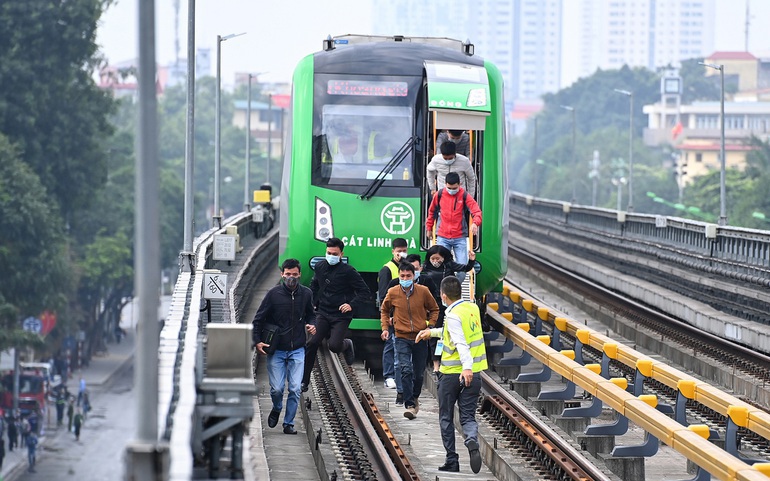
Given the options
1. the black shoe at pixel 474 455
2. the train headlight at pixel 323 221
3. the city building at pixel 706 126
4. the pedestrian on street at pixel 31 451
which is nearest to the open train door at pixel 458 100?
the train headlight at pixel 323 221

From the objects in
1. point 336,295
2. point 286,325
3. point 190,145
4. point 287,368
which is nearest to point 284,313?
point 286,325

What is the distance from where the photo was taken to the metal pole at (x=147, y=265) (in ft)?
25.7

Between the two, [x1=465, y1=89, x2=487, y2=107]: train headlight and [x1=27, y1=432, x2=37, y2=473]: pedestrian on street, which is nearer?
[x1=465, y1=89, x2=487, y2=107]: train headlight

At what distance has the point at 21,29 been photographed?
59.9 metres

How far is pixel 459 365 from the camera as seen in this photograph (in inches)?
526

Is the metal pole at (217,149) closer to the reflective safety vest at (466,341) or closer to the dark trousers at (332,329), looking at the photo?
the dark trousers at (332,329)

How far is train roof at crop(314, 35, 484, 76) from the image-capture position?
66.0ft

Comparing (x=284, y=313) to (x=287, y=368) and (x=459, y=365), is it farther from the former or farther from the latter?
(x=459, y=365)

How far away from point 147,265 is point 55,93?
5483cm

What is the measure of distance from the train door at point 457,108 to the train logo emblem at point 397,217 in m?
0.20

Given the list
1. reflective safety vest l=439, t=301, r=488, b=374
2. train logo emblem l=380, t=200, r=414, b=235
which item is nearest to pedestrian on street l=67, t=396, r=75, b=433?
train logo emblem l=380, t=200, r=414, b=235

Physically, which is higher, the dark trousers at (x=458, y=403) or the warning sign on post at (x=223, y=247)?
the warning sign on post at (x=223, y=247)

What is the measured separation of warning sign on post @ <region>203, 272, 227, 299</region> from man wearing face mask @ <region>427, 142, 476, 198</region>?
289cm

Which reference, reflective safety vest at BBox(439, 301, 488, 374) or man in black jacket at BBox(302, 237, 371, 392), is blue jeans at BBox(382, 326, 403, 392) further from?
reflective safety vest at BBox(439, 301, 488, 374)
